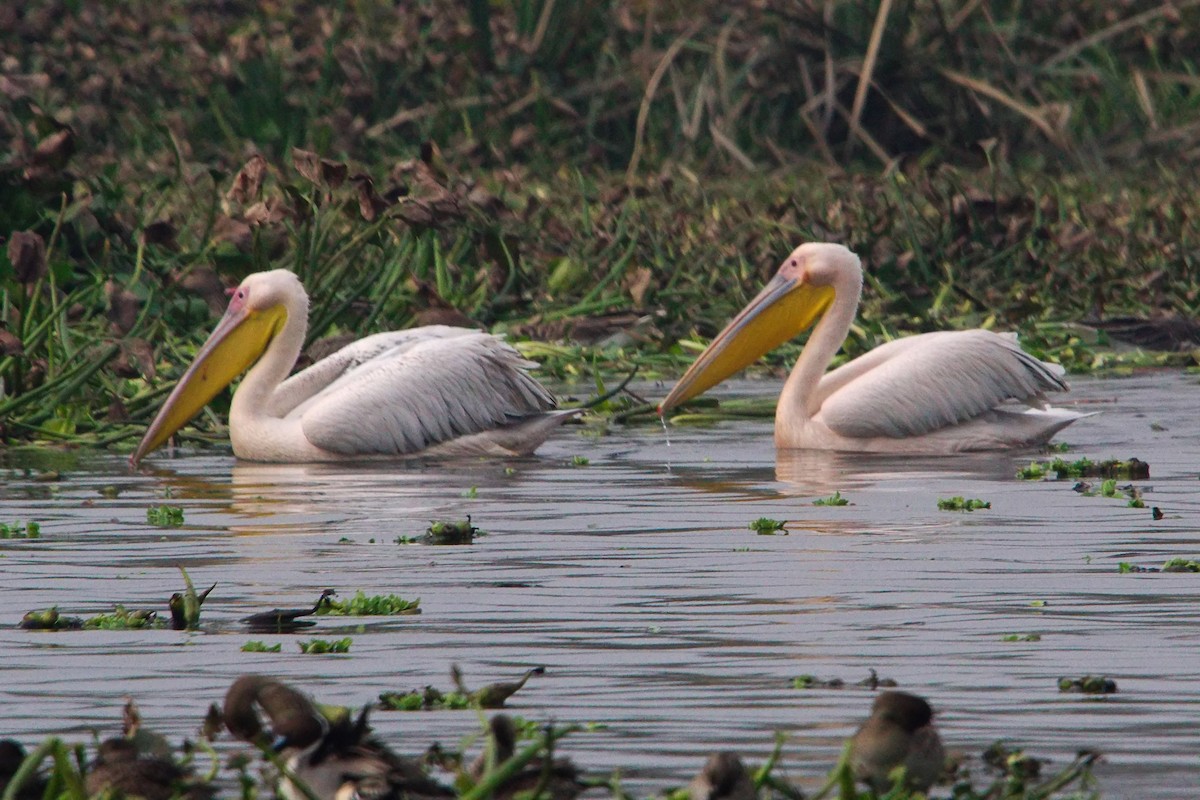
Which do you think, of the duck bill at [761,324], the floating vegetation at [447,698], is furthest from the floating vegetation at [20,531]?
the duck bill at [761,324]

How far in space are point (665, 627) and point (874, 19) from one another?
16673 mm

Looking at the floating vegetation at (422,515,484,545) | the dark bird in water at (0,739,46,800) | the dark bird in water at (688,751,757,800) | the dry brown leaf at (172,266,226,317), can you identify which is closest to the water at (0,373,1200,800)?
the floating vegetation at (422,515,484,545)

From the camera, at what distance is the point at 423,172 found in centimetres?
1196

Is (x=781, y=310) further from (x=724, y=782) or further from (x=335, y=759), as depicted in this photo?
(x=724, y=782)

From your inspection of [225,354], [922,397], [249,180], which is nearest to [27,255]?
[249,180]

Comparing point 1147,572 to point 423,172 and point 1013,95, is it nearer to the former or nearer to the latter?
point 423,172

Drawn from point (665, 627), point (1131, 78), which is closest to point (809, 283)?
point (665, 627)

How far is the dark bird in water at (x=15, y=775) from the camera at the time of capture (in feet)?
13.9

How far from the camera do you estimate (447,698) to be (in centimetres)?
551

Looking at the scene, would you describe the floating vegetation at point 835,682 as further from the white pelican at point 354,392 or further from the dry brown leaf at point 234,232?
the dry brown leaf at point 234,232

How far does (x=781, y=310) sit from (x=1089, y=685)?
22.7 feet

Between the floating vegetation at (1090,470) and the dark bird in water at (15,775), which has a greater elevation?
the dark bird in water at (15,775)

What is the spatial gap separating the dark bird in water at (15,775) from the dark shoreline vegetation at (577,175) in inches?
257

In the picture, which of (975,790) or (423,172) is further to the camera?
(423,172)
